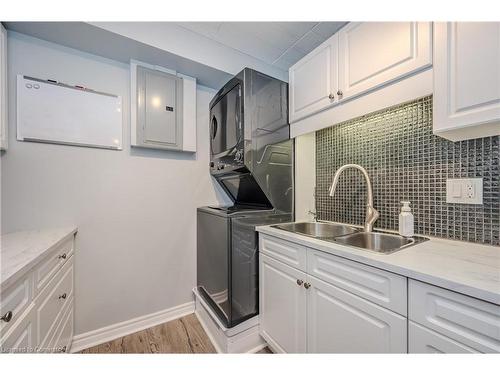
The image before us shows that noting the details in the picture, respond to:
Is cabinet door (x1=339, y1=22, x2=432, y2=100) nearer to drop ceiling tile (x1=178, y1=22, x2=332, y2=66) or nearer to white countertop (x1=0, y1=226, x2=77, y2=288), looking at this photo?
drop ceiling tile (x1=178, y1=22, x2=332, y2=66)

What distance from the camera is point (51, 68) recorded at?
1464mm

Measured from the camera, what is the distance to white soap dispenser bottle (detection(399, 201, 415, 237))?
1186 millimetres

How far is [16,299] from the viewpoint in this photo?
2.41 feet

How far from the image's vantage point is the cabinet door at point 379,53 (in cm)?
94

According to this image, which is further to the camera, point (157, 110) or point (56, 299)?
point (157, 110)

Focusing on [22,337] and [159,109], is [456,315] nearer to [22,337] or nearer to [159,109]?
[22,337]

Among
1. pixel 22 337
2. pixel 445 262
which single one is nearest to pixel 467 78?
pixel 445 262

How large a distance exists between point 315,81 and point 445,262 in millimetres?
1268

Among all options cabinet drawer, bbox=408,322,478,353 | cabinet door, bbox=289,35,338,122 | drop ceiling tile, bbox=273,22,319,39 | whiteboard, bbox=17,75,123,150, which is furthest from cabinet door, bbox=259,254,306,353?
drop ceiling tile, bbox=273,22,319,39

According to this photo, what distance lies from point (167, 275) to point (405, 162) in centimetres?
207

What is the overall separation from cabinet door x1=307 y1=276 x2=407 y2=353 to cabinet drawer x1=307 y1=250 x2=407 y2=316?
29mm

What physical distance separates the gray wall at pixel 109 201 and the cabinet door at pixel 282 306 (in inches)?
34.2
